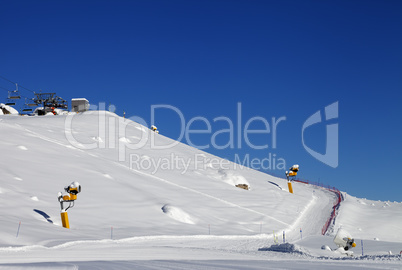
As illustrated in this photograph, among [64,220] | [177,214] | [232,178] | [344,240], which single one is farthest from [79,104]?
[344,240]

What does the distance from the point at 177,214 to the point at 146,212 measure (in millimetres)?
2039

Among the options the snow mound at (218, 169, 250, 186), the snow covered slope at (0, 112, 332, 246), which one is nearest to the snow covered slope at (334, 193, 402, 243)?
the snow covered slope at (0, 112, 332, 246)

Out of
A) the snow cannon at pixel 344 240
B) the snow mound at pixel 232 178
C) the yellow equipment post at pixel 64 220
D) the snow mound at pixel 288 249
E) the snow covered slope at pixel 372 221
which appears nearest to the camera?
the snow mound at pixel 288 249

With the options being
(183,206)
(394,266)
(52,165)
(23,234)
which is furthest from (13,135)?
(394,266)

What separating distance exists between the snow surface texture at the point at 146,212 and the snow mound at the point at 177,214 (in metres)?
0.08

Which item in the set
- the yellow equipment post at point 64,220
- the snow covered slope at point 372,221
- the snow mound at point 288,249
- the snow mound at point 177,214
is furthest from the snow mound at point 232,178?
the snow mound at point 288,249

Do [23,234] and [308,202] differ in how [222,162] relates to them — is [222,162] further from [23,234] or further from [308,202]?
[23,234]

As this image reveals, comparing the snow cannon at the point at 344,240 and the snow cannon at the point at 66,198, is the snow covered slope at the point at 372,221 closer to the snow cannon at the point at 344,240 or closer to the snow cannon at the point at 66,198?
the snow cannon at the point at 344,240

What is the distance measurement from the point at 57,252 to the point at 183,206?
15.3 m

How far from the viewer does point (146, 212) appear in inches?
955

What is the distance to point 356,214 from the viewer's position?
35406 mm

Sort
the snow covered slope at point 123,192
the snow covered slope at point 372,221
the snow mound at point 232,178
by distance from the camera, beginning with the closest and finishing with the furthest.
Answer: the snow covered slope at point 123,192, the snow covered slope at point 372,221, the snow mound at point 232,178

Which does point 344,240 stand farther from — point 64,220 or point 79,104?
point 79,104

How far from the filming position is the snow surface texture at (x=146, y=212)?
11508mm
